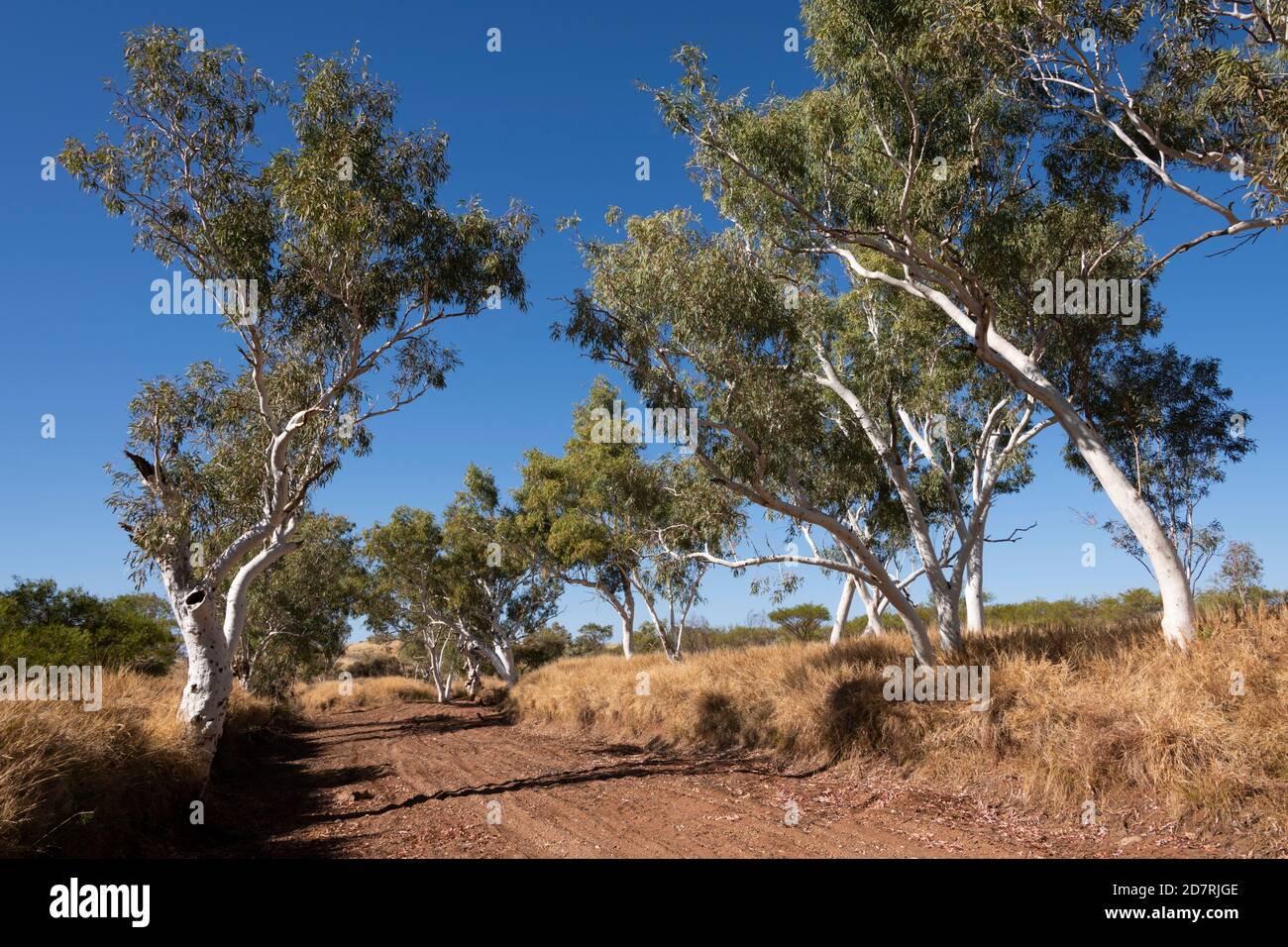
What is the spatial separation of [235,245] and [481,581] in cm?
2186

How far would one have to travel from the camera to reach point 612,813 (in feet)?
27.4

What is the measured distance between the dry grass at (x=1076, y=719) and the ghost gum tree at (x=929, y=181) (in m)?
1.55

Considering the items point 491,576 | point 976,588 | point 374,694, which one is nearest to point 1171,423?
point 976,588

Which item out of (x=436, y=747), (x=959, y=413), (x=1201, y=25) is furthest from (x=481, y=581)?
(x=1201, y=25)

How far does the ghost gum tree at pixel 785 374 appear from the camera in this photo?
11031 mm

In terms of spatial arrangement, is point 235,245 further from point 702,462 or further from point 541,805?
point 541,805

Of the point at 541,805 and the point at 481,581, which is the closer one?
the point at 541,805

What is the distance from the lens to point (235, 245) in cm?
1143

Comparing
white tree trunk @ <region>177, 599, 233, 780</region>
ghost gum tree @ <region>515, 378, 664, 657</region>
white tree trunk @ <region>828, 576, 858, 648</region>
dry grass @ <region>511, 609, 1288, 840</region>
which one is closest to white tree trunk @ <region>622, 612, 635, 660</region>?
ghost gum tree @ <region>515, 378, 664, 657</region>

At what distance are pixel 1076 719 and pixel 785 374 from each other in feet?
21.3

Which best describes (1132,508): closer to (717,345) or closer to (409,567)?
(717,345)

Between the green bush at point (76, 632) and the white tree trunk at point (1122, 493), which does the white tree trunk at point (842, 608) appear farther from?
the green bush at point (76, 632)

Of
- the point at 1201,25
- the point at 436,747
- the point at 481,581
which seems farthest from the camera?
the point at 481,581

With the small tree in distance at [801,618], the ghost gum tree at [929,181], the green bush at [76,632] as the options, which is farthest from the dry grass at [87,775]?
the small tree in distance at [801,618]
